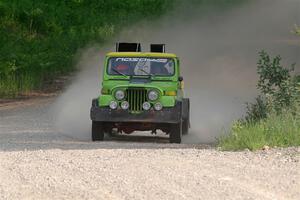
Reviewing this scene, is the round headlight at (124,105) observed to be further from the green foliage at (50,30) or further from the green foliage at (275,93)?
the green foliage at (50,30)

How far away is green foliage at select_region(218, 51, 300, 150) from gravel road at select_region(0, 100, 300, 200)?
2.39ft

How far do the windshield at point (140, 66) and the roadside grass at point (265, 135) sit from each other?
351 centimetres

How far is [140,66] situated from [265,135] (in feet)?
15.3

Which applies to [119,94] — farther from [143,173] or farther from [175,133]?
[143,173]

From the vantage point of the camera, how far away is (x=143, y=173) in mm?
12273

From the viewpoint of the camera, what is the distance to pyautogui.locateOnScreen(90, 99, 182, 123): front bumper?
1839cm

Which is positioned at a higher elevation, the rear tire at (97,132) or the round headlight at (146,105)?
the round headlight at (146,105)

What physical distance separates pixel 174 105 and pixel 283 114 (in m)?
2.63

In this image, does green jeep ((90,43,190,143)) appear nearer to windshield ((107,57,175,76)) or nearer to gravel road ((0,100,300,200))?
windshield ((107,57,175,76))

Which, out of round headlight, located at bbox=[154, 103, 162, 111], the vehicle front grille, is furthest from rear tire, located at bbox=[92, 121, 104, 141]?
round headlight, located at bbox=[154, 103, 162, 111]

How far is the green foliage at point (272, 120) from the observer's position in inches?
608

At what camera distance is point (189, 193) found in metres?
10.7

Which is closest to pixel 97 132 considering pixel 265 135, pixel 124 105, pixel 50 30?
pixel 124 105

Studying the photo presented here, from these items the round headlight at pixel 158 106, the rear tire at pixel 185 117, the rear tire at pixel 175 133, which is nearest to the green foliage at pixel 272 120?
the rear tire at pixel 185 117
